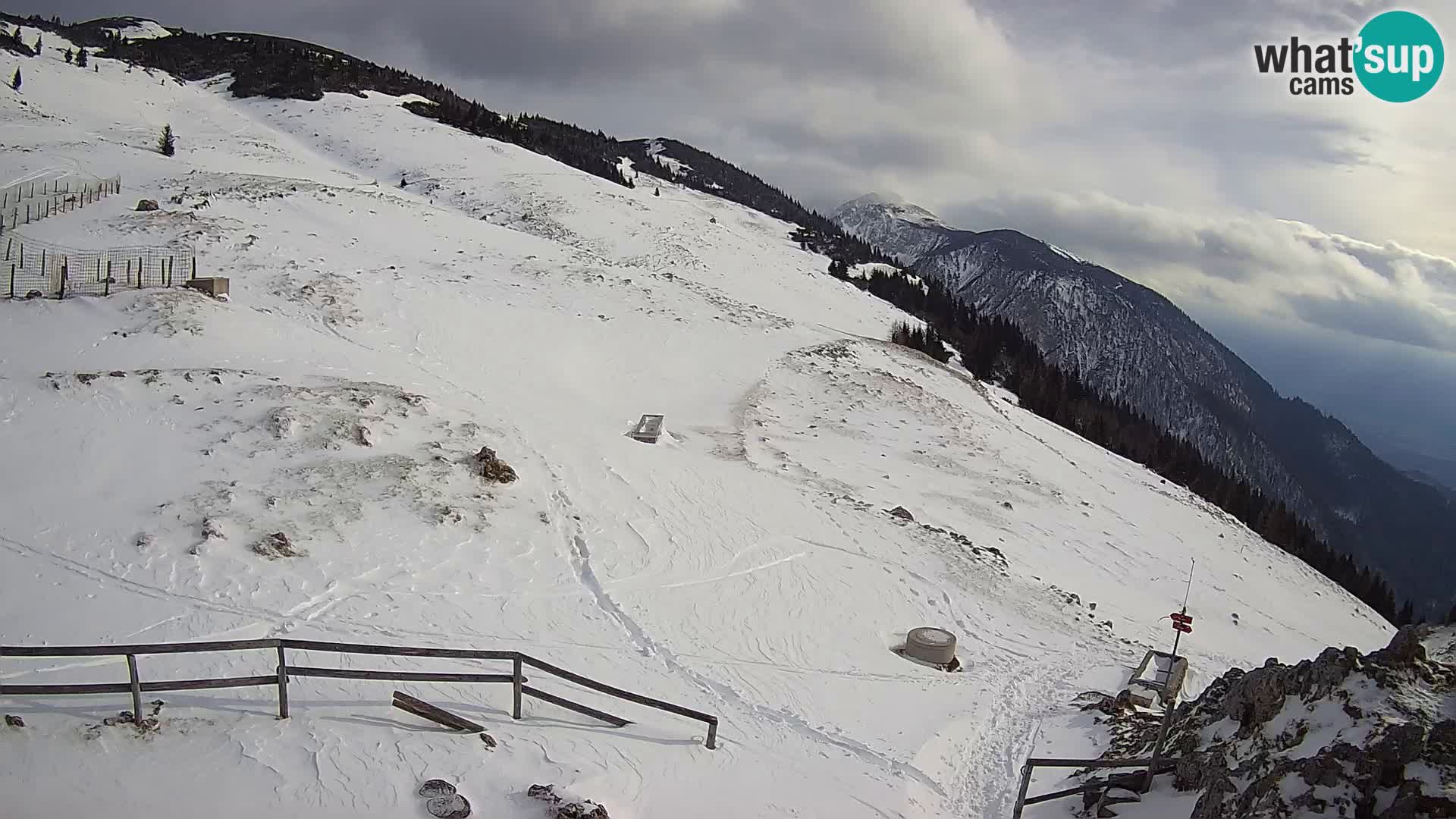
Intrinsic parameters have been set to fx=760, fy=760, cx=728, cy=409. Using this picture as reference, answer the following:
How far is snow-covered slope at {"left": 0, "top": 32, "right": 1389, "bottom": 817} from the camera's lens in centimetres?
945

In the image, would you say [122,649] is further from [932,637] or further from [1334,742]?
[932,637]

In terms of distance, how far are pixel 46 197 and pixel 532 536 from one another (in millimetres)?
33156

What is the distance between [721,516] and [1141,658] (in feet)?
34.8

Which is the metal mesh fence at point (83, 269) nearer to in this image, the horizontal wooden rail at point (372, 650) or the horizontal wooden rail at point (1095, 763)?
the horizontal wooden rail at point (372, 650)

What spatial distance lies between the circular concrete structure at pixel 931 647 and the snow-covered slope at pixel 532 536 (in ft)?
2.33

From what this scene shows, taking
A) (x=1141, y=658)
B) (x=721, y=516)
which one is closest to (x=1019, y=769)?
(x=1141, y=658)

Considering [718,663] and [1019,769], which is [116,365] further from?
[1019,769]

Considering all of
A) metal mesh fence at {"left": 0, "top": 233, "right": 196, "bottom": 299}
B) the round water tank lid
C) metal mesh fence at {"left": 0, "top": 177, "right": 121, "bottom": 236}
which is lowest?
the round water tank lid

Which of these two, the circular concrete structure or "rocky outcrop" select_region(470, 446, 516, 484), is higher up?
"rocky outcrop" select_region(470, 446, 516, 484)

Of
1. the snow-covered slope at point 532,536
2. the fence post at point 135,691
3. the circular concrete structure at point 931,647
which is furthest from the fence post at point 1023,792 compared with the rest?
the fence post at point 135,691

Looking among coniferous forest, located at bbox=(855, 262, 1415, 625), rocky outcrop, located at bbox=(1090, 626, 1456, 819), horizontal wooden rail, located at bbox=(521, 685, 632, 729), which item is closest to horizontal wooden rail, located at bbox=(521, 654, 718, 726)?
horizontal wooden rail, located at bbox=(521, 685, 632, 729)

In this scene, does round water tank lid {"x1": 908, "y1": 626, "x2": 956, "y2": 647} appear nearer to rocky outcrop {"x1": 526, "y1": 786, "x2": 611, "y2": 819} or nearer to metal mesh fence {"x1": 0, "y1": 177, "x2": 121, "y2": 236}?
rocky outcrop {"x1": 526, "y1": 786, "x2": 611, "y2": 819}

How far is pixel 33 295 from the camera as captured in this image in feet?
70.4

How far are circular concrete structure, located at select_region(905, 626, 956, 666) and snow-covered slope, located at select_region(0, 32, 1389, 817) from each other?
2.33 feet
